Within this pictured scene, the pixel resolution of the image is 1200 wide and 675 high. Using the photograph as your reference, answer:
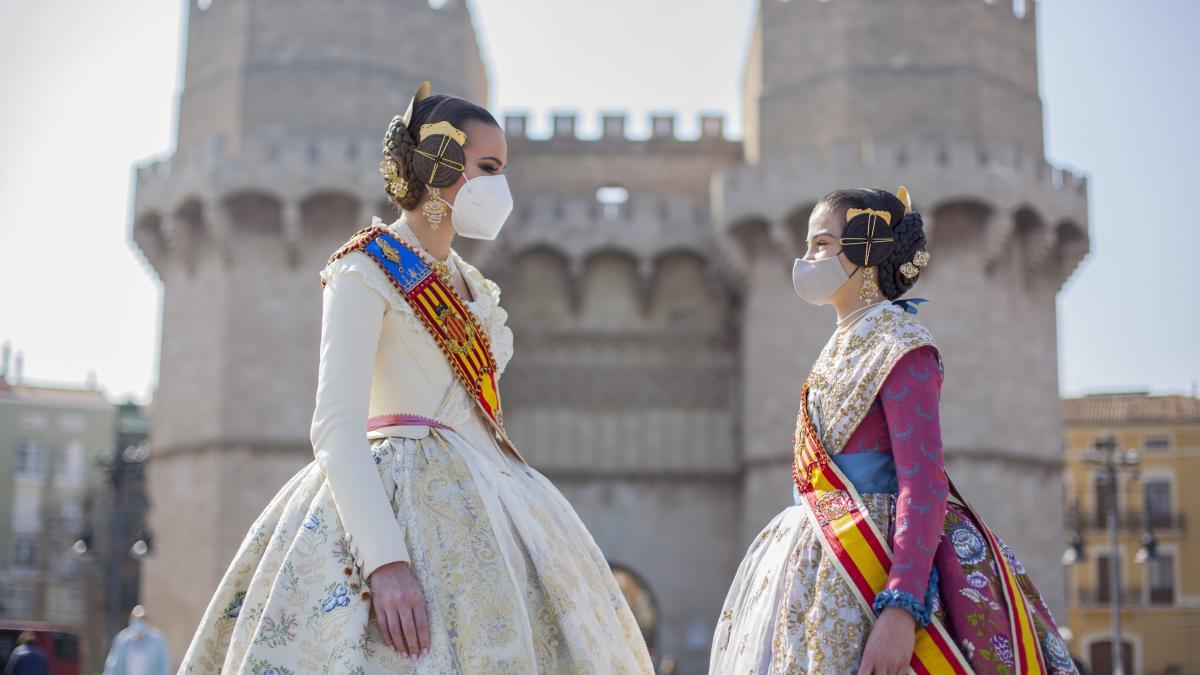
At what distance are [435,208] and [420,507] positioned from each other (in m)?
0.76

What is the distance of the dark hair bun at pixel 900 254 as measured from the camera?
3.88 metres

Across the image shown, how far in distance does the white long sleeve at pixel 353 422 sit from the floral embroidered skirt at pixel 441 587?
0.26ft

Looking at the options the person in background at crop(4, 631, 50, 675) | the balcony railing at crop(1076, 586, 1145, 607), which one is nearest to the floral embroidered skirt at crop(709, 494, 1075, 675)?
the person in background at crop(4, 631, 50, 675)

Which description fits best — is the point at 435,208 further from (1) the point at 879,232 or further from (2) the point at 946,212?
(2) the point at 946,212

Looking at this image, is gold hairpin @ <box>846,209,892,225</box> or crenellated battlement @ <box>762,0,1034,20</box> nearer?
gold hairpin @ <box>846,209,892,225</box>

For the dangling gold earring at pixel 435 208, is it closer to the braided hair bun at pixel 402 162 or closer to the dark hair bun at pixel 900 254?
the braided hair bun at pixel 402 162

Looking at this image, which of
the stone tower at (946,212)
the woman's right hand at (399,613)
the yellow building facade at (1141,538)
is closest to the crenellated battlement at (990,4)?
the stone tower at (946,212)

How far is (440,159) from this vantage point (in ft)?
12.1

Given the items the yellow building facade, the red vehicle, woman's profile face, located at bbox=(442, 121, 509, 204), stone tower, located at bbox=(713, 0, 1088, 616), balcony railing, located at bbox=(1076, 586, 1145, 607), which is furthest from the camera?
balcony railing, located at bbox=(1076, 586, 1145, 607)

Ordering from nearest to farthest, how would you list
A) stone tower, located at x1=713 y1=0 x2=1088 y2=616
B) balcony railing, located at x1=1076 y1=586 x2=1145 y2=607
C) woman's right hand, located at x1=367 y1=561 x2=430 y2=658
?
woman's right hand, located at x1=367 y1=561 x2=430 y2=658 → stone tower, located at x1=713 y1=0 x2=1088 y2=616 → balcony railing, located at x1=1076 y1=586 x2=1145 y2=607

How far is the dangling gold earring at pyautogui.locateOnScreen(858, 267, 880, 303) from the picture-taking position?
12.8ft

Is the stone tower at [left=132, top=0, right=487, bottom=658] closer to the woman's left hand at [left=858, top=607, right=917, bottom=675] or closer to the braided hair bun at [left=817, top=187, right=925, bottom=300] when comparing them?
the braided hair bun at [left=817, top=187, right=925, bottom=300]

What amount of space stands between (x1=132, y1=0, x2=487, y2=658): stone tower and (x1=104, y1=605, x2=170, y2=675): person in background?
8.01m

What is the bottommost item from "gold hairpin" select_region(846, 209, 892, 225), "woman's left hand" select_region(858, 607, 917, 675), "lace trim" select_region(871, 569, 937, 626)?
"woman's left hand" select_region(858, 607, 917, 675)
